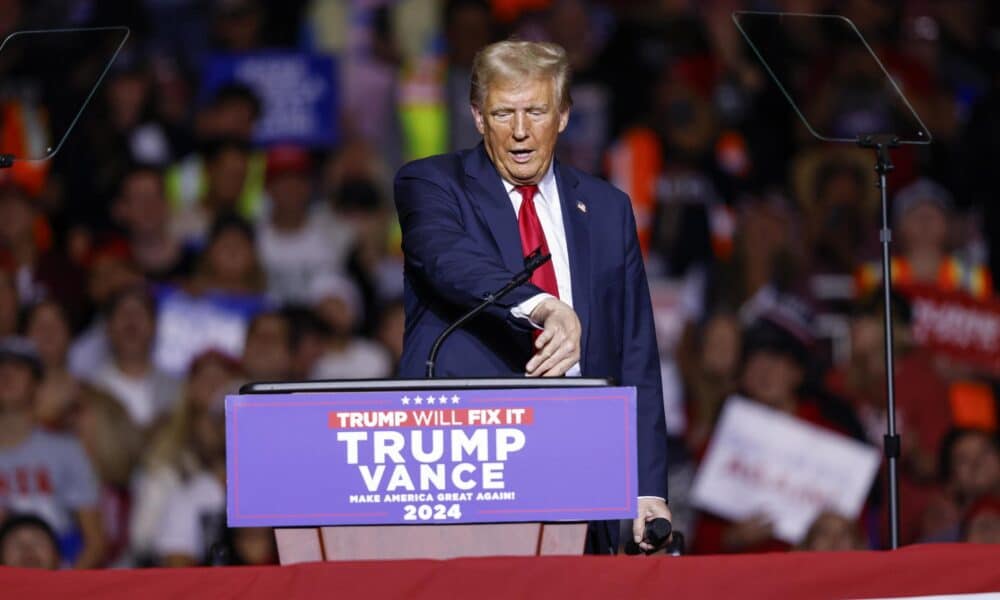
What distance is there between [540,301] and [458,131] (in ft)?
14.9


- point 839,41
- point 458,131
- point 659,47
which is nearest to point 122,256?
point 458,131

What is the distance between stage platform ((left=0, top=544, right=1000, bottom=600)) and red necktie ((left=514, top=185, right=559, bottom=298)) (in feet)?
2.31

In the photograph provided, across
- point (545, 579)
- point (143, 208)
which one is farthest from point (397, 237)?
point (545, 579)

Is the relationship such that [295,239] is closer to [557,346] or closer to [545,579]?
[557,346]

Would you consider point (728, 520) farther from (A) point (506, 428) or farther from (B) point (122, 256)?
(A) point (506, 428)

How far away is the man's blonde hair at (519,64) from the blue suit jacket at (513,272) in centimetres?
21

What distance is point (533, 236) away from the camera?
3613mm

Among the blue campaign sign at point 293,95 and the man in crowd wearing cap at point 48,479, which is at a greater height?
the blue campaign sign at point 293,95

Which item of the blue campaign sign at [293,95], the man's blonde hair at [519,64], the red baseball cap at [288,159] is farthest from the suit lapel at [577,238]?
the blue campaign sign at [293,95]

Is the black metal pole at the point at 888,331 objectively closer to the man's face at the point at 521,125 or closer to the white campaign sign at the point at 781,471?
the man's face at the point at 521,125

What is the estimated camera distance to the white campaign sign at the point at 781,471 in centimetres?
655

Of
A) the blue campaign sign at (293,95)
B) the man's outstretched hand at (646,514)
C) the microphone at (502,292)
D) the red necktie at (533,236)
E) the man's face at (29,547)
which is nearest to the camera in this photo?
the microphone at (502,292)

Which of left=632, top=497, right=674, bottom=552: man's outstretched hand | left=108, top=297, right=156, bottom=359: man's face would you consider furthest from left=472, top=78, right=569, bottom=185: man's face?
left=108, top=297, right=156, bottom=359: man's face

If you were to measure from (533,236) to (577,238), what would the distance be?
9cm
